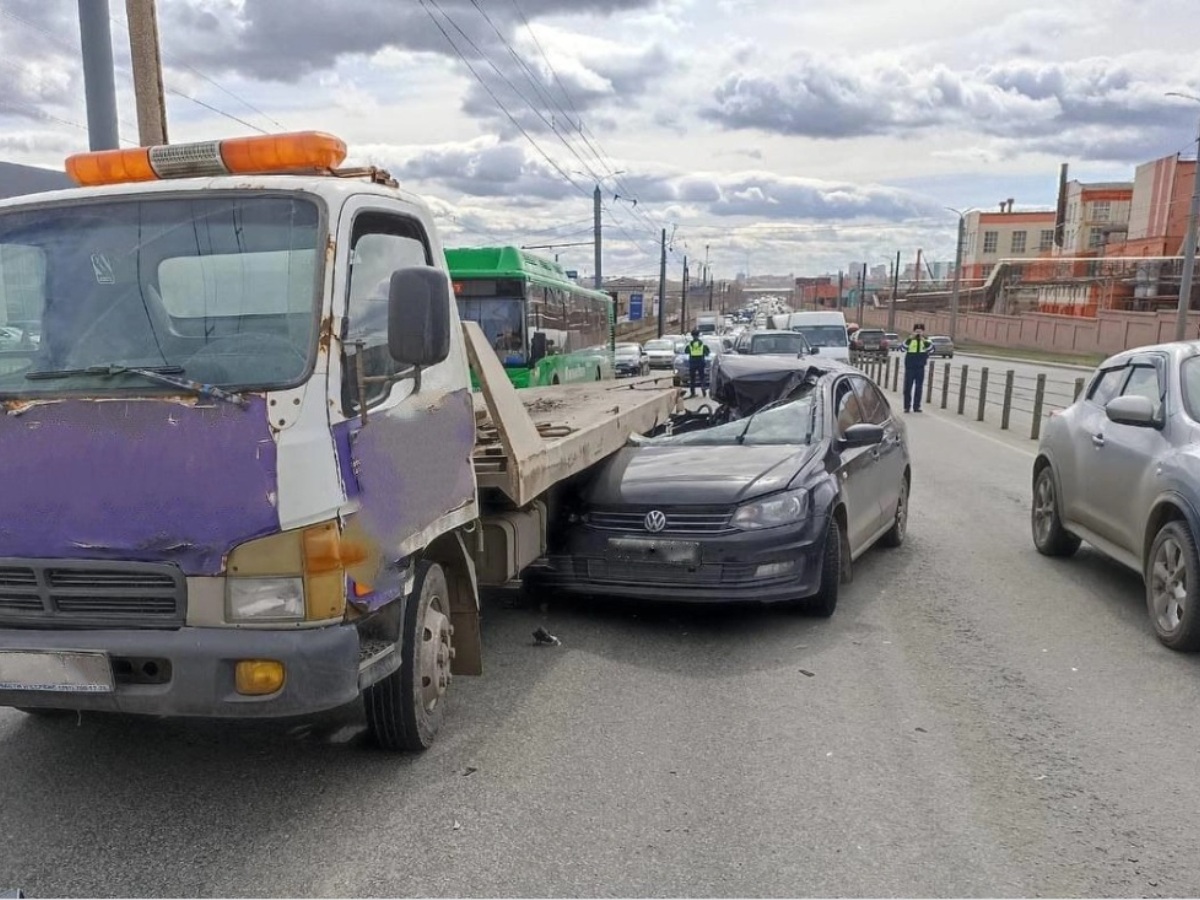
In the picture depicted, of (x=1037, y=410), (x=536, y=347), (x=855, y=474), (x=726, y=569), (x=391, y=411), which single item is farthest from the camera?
(x=536, y=347)

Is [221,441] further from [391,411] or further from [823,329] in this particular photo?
[823,329]

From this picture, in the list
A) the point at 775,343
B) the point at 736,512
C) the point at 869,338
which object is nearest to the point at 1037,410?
the point at 775,343

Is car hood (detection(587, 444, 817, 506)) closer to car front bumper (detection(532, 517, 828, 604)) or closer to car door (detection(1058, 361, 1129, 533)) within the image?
car front bumper (detection(532, 517, 828, 604))

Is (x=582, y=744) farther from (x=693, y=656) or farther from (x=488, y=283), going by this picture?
(x=488, y=283)

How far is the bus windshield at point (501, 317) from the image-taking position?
55.8 feet

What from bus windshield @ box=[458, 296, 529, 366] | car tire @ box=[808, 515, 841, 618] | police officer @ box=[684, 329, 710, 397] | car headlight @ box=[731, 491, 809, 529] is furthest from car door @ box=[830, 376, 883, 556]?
police officer @ box=[684, 329, 710, 397]

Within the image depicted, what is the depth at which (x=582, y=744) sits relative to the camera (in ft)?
14.9

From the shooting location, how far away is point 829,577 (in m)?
6.29

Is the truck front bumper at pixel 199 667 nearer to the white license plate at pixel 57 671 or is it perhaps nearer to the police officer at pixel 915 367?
the white license plate at pixel 57 671

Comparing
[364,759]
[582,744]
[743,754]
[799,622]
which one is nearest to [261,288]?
[364,759]

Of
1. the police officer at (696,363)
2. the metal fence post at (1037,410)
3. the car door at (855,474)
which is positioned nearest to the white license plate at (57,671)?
the car door at (855,474)

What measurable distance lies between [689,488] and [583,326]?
1744 cm

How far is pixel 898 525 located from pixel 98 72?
337 inches

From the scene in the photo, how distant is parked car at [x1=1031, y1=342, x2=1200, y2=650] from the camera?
577cm
